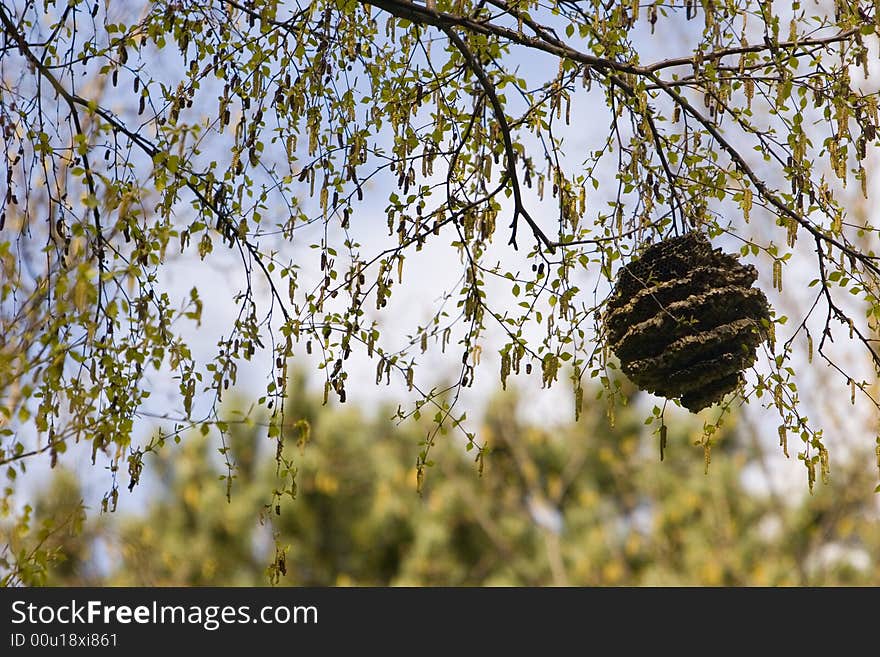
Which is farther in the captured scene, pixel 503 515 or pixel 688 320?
pixel 503 515

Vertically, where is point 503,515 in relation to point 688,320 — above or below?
above

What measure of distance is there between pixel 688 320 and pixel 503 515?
709 centimetres

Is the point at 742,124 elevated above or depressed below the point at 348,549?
below

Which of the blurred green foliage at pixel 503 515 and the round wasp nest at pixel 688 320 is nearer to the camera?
the round wasp nest at pixel 688 320

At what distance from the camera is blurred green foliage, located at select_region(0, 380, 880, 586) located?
27.7 feet

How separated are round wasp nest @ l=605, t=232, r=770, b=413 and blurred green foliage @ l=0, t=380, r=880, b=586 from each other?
576 cm

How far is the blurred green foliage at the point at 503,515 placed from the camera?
27.7 ft

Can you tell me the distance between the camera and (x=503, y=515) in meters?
9.12

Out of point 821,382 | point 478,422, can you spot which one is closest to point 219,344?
point 821,382

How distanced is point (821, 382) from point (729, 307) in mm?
4976

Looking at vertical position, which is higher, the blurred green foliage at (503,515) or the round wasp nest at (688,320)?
the blurred green foliage at (503,515)

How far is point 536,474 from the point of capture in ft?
30.8

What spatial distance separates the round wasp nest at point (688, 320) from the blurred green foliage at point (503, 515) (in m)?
5.76

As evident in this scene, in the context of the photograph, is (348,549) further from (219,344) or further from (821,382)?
(219,344)
